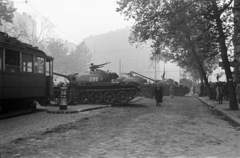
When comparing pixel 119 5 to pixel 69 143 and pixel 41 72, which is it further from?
pixel 69 143

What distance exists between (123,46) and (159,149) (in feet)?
274

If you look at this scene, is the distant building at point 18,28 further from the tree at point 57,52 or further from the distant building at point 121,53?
the distant building at point 121,53

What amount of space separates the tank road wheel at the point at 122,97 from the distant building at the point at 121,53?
68.9 metres

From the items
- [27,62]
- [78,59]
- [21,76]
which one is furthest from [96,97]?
[78,59]

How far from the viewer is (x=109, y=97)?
17.6 meters

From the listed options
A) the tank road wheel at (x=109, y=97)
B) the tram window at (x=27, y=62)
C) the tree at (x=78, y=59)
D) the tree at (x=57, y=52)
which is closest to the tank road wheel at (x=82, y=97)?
the tank road wheel at (x=109, y=97)

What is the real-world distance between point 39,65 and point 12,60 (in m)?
2.12

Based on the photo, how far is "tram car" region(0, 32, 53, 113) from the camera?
10.1m

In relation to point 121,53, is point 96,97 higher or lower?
lower

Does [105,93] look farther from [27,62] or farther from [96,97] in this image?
[27,62]

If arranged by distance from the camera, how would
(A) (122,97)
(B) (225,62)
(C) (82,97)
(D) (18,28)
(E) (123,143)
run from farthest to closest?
(D) (18,28) < (C) (82,97) < (A) (122,97) < (B) (225,62) < (E) (123,143)

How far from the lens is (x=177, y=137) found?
252 inches

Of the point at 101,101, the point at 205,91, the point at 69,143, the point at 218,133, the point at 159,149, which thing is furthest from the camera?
the point at 205,91

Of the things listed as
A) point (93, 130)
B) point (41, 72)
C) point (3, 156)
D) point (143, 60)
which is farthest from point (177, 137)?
point (143, 60)
